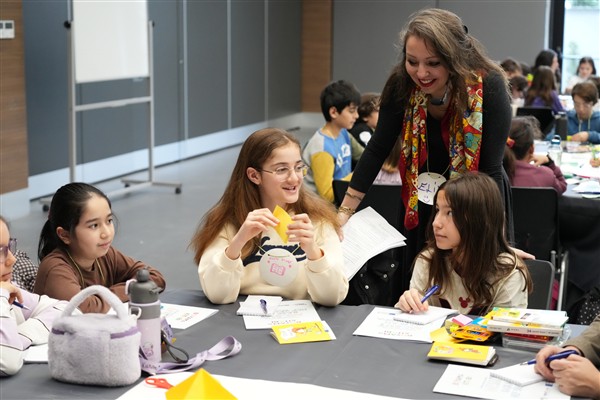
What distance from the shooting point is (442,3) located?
41.2 ft

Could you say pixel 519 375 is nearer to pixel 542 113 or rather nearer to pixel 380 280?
pixel 380 280

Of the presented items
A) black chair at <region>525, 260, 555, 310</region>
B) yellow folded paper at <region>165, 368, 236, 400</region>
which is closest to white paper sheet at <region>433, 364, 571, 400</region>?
yellow folded paper at <region>165, 368, 236, 400</region>

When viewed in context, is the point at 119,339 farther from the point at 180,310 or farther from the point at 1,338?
the point at 180,310

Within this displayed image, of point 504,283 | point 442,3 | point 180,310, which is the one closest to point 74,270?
point 180,310

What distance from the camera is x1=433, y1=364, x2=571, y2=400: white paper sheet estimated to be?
190 cm

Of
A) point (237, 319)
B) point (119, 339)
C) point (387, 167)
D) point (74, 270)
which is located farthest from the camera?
point (387, 167)

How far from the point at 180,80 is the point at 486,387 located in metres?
8.12

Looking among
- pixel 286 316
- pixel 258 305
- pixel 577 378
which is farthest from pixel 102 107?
pixel 577 378

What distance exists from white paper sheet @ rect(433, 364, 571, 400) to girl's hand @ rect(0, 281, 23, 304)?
42.0 inches

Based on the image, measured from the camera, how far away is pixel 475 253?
263 centimetres

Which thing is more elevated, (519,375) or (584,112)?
(584,112)

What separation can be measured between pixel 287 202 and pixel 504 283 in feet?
2.37

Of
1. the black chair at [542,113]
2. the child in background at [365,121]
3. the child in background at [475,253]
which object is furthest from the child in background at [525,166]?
the black chair at [542,113]

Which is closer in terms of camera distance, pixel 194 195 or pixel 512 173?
pixel 512 173
